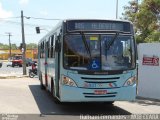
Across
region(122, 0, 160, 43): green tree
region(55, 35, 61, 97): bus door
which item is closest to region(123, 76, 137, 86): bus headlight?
region(55, 35, 61, 97): bus door

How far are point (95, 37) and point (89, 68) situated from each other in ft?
3.29

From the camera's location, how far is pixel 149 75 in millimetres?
18766

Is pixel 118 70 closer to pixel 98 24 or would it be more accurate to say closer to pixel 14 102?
pixel 98 24

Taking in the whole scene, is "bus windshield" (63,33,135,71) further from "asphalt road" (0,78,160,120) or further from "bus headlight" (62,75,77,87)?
"asphalt road" (0,78,160,120)

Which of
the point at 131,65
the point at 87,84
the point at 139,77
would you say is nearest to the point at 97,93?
the point at 87,84

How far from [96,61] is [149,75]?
19.9ft

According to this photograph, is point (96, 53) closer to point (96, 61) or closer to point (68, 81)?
point (96, 61)

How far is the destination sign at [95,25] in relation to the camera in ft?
44.6

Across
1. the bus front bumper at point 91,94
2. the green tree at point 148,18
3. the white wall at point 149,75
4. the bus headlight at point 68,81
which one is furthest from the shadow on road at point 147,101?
the green tree at point 148,18

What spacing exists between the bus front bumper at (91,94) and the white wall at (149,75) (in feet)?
17.0

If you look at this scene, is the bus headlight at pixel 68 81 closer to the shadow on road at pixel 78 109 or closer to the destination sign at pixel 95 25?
the shadow on road at pixel 78 109

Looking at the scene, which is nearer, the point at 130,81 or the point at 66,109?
the point at 130,81

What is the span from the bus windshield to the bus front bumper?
66cm

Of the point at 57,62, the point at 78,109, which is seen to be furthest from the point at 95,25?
the point at 78,109
